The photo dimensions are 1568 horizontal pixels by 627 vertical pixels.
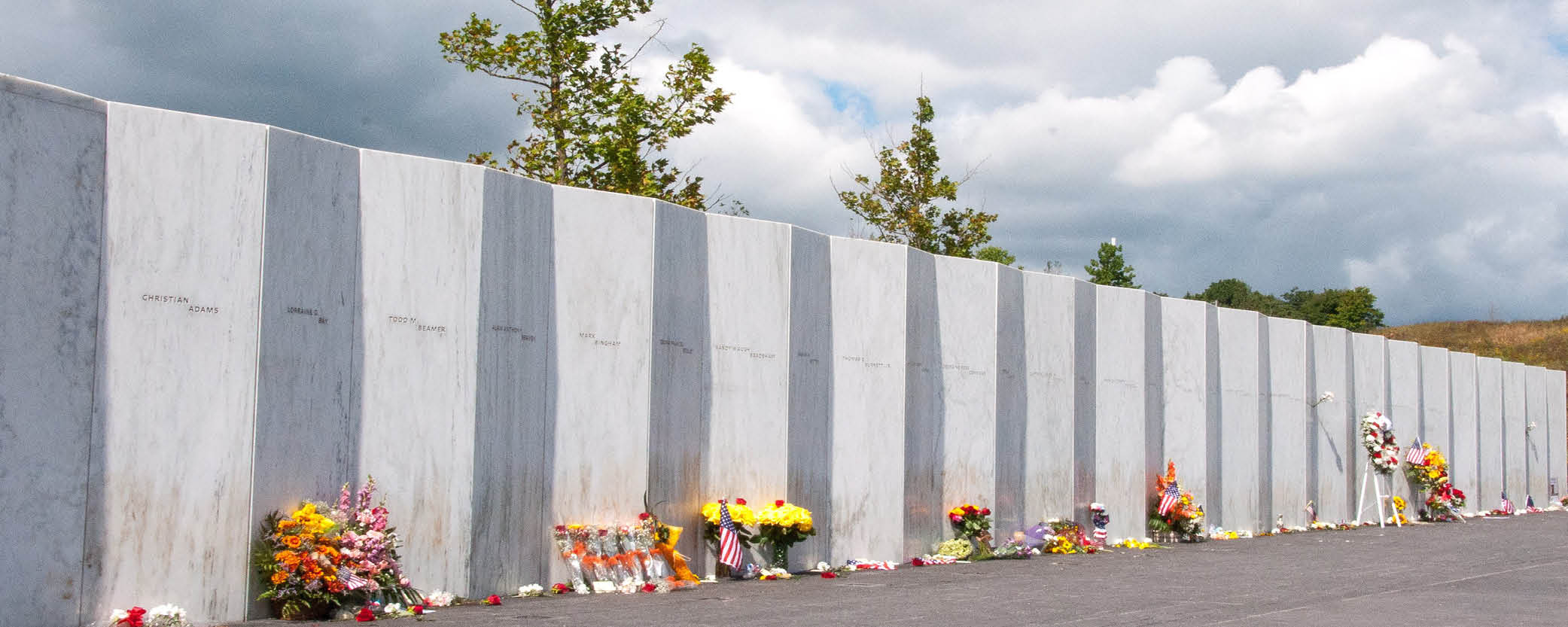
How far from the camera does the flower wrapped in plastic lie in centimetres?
1369

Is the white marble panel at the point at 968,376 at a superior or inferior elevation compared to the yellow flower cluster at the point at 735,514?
superior

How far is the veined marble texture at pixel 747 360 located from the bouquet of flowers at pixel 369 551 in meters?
4.43

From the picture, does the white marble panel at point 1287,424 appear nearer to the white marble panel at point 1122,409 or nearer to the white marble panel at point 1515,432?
the white marble panel at point 1122,409

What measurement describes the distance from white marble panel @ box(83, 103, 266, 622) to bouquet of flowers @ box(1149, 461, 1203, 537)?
1669 centimetres

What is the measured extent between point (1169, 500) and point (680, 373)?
11.4 meters

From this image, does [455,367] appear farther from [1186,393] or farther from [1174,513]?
[1186,393]

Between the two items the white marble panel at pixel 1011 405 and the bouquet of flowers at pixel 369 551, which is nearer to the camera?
the bouquet of flowers at pixel 369 551

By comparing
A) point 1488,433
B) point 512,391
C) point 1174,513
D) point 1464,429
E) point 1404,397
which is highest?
point 1404,397

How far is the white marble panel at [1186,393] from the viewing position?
24.8 metres

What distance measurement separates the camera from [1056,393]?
21984 mm

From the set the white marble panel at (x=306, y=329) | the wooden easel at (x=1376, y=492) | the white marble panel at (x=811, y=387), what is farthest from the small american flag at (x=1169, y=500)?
the white marble panel at (x=306, y=329)

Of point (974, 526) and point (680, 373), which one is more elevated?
point (680, 373)

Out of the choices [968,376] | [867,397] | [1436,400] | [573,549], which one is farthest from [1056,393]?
[1436,400]

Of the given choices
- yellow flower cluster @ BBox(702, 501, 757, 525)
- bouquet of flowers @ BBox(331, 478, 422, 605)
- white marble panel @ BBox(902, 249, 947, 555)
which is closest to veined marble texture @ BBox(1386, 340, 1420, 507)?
white marble panel @ BBox(902, 249, 947, 555)
